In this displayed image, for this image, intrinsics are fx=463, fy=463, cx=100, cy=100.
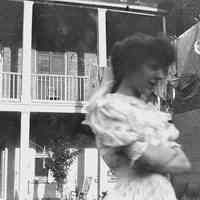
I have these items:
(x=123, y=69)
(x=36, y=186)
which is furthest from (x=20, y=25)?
(x=123, y=69)

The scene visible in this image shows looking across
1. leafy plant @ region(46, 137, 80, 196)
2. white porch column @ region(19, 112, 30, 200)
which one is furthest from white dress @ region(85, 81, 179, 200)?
leafy plant @ region(46, 137, 80, 196)

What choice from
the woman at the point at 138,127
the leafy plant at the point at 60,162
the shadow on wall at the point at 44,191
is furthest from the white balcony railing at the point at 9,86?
the woman at the point at 138,127

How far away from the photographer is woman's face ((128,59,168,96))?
46.1 inches

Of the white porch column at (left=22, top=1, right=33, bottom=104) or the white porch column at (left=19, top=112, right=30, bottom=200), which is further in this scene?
the white porch column at (left=22, top=1, right=33, bottom=104)

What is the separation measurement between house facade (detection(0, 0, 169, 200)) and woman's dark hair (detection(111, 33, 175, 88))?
12372mm

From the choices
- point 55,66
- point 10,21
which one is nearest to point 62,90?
point 55,66

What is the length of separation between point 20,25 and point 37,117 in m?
3.06

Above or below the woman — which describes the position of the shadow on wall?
below

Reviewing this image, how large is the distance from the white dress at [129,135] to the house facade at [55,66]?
40.6ft

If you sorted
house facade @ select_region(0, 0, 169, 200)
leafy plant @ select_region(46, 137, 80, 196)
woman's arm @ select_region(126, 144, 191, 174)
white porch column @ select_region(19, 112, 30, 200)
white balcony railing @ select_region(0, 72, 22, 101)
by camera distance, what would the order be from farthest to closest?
house facade @ select_region(0, 0, 169, 200) → leafy plant @ select_region(46, 137, 80, 196) → white balcony railing @ select_region(0, 72, 22, 101) → white porch column @ select_region(19, 112, 30, 200) → woman's arm @ select_region(126, 144, 191, 174)

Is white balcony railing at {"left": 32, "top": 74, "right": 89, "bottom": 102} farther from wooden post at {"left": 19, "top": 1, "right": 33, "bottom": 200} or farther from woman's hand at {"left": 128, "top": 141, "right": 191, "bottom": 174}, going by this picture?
woman's hand at {"left": 128, "top": 141, "right": 191, "bottom": 174}

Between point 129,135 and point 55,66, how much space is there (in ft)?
49.8

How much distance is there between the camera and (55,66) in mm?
16125

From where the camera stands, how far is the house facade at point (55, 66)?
46.1ft
